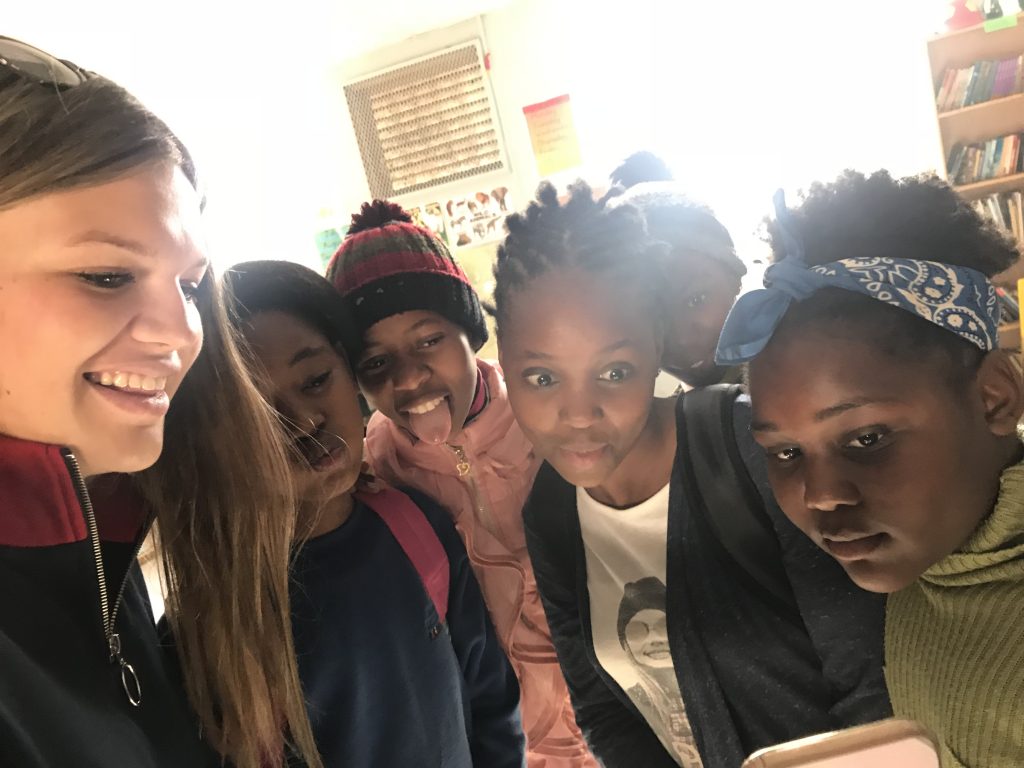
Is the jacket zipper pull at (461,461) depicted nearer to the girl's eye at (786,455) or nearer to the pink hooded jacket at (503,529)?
the pink hooded jacket at (503,529)

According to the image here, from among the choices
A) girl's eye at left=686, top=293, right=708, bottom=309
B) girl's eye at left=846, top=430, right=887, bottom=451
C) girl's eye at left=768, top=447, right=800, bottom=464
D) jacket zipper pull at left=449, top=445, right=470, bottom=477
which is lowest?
jacket zipper pull at left=449, top=445, right=470, bottom=477

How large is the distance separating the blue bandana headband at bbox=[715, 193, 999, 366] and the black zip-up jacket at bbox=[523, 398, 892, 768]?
0.50 ft

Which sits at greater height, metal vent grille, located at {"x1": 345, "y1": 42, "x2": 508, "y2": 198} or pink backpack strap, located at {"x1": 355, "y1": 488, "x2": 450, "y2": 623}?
metal vent grille, located at {"x1": 345, "y1": 42, "x2": 508, "y2": 198}

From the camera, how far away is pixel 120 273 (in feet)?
2.05

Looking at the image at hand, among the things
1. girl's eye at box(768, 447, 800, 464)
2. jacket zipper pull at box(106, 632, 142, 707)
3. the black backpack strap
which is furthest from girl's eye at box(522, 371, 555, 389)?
jacket zipper pull at box(106, 632, 142, 707)

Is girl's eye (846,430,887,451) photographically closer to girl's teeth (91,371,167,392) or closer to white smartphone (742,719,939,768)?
white smartphone (742,719,939,768)

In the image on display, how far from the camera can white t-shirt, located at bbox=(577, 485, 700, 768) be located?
915mm

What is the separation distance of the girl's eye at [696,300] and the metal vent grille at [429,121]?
8.03ft

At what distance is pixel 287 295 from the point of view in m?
1.02

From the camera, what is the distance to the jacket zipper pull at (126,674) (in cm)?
70

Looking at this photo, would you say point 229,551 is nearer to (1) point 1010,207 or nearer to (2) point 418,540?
(2) point 418,540

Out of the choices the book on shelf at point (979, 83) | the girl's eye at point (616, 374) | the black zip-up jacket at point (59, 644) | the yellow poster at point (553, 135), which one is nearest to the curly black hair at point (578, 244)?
the girl's eye at point (616, 374)

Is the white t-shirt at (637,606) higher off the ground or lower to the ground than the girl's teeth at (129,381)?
lower

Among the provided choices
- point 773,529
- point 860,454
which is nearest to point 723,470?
point 773,529
